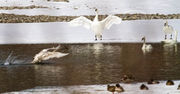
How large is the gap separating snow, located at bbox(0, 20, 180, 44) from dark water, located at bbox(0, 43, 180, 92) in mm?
2649

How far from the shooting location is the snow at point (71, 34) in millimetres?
29094

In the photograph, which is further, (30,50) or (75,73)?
(30,50)

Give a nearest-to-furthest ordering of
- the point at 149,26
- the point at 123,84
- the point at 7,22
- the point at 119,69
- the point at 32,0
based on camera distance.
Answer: the point at 123,84, the point at 119,69, the point at 149,26, the point at 7,22, the point at 32,0

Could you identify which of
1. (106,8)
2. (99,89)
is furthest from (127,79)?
(106,8)

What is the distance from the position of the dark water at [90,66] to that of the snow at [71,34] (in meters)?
2.65

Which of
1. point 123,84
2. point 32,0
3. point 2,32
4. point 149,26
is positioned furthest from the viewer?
point 32,0

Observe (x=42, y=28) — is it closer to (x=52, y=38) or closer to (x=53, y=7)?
(x=52, y=38)

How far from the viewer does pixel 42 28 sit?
119 ft

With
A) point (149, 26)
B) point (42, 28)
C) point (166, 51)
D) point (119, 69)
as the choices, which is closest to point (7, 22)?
point (42, 28)

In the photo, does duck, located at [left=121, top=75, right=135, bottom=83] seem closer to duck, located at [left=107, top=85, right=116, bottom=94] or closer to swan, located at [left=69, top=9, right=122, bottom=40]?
duck, located at [left=107, top=85, right=116, bottom=94]

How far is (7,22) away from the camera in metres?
41.4

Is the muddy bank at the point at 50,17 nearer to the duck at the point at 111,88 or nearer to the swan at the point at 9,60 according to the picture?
the swan at the point at 9,60

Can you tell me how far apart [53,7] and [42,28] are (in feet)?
63.8

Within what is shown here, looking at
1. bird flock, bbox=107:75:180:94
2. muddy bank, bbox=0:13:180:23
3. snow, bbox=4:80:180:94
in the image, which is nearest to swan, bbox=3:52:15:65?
snow, bbox=4:80:180:94
